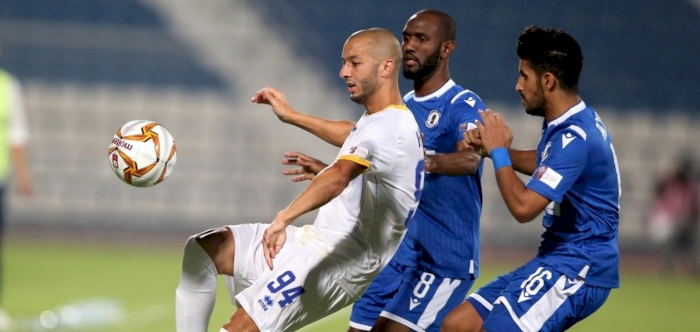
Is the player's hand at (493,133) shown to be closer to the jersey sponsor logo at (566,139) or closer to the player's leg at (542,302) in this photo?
the jersey sponsor logo at (566,139)

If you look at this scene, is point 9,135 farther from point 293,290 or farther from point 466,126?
point 466,126

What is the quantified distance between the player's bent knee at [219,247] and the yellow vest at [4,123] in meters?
4.13

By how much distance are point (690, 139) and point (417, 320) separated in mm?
12523

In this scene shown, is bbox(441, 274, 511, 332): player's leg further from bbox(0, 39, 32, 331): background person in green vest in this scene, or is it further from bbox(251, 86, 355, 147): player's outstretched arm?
bbox(0, 39, 32, 331): background person in green vest

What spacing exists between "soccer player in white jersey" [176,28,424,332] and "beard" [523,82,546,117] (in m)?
0.62

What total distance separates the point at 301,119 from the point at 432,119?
31.5 inches

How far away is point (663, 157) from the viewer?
56.1ft

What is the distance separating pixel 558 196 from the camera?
4.88m

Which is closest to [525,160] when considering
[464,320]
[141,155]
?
[464,320]

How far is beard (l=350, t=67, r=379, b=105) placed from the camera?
5.29 m

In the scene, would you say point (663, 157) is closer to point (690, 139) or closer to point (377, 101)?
point (690, 139)

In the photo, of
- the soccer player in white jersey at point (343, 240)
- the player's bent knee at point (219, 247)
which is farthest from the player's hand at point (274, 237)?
the player's bent knee at point (219, 247)

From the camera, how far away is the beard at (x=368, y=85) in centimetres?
529

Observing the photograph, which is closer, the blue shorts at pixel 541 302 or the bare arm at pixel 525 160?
the blue shorts at pixel 541 302
